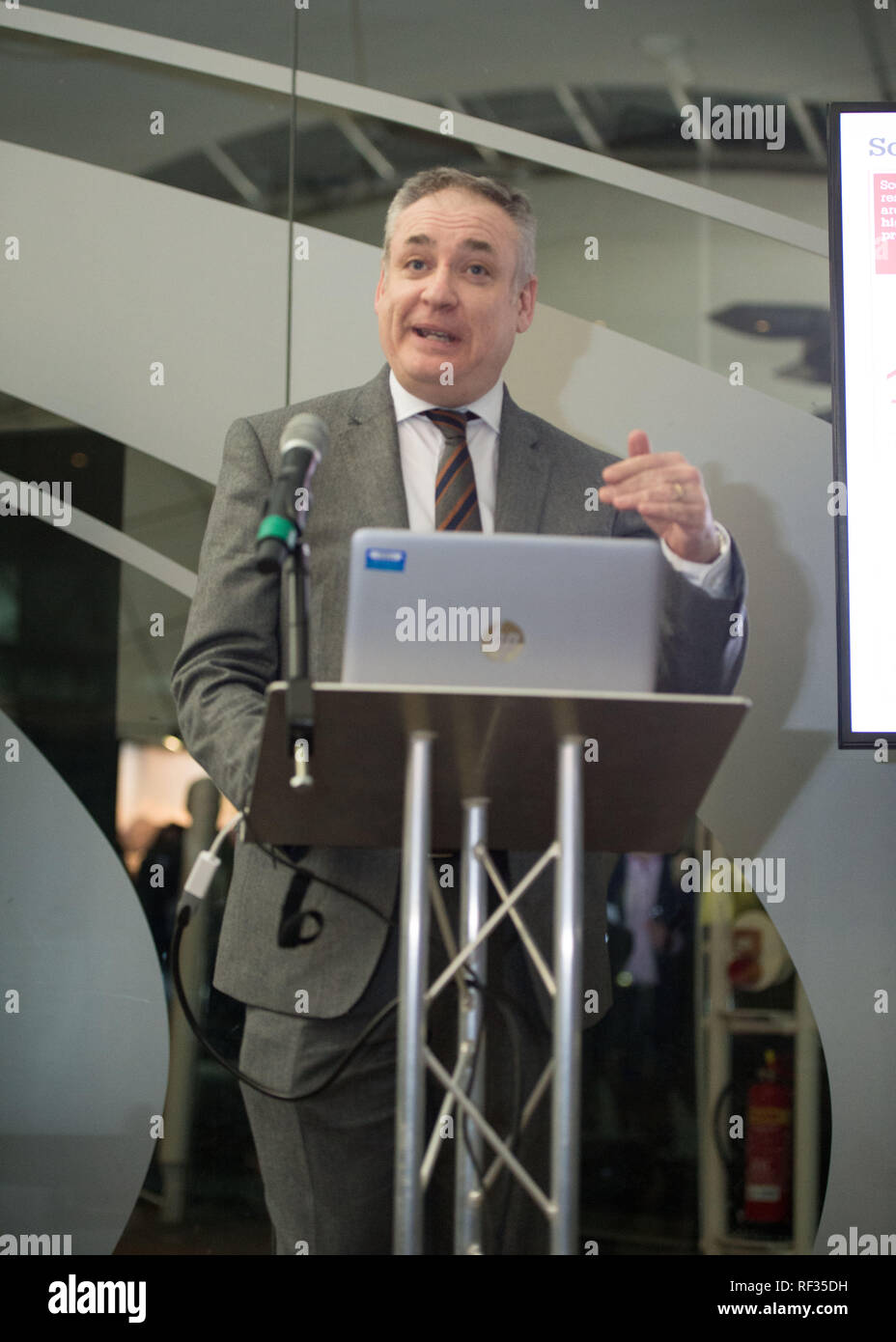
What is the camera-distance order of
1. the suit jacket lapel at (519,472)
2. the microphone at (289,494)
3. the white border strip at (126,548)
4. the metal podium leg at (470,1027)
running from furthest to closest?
the white border strip at (126,548), the suit jacket lapel at (519,472), the metal podium leg at (470,1027), the microphone at (289,494)

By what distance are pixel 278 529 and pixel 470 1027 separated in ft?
2.37

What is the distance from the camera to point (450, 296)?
257 centimetres

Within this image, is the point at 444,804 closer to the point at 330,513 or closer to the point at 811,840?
the point at 330,513

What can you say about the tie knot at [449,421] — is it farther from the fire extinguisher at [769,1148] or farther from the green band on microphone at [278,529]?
the fire extinguisher at [769,1148]

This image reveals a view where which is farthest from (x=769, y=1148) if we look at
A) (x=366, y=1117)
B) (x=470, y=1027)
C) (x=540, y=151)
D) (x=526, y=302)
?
(x=540, y=151)

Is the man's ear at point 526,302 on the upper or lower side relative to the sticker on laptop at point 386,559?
upper

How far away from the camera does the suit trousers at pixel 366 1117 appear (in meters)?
2.13

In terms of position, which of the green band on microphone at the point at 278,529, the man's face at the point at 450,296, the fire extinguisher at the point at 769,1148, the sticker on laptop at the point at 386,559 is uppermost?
the man's face at the point at 450,296

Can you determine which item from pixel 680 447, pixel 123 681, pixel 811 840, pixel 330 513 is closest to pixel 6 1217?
pixel 123 681

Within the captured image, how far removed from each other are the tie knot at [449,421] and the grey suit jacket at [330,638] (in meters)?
0.08

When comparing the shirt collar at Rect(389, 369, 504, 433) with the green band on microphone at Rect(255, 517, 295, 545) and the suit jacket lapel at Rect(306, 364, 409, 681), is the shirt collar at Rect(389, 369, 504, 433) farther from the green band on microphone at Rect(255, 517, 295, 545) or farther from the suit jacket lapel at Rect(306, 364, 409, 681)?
the green band on microphone at Rect(255, 517, 295, 545)

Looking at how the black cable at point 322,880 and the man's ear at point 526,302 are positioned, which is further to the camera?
the man's ear at point 526,302

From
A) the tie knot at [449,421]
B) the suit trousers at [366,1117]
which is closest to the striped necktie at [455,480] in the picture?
the tie knot at [449,421]

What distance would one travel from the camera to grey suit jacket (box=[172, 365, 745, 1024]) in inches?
82.4
